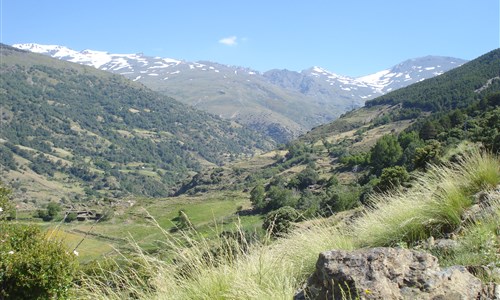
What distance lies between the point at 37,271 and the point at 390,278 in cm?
732

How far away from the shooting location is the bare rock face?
9.45 ft

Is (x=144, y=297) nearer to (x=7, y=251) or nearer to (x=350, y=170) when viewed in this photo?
(x=7, y=251)

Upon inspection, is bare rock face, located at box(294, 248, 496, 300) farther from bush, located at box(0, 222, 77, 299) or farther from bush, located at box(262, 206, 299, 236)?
bush, located at box(0, 222, 77, 299)

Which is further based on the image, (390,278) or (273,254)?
(273,254)

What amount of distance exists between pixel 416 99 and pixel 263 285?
171663 mm

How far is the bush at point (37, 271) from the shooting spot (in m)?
7.80

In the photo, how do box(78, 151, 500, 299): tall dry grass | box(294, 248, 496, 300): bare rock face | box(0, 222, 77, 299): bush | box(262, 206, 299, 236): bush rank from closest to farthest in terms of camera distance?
box(294, 248, 496, 300): bare rock face → box(78, 151, 500, 299): tall dry grass → box(262, 206, 299, 236): bush → box(0, 222, 77, 299): bush

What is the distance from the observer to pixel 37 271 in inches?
316

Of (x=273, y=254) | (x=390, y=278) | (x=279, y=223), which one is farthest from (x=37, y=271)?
(x=390, y=278)

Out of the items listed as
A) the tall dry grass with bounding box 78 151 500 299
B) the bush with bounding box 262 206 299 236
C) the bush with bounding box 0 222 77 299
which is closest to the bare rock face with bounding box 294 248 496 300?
the tall dry grass with bounding box 78 151 500 299

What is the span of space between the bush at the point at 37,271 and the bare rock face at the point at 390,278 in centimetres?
640

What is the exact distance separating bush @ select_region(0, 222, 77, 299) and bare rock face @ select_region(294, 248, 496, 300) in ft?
21.0

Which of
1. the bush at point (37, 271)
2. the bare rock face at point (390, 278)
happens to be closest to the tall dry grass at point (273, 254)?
the bare rock face at point (390, 278)

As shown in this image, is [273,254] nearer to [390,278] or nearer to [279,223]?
[390,278]
